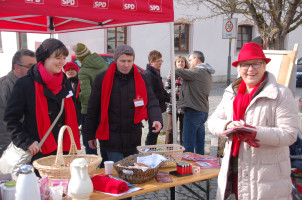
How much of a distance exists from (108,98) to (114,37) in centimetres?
1175

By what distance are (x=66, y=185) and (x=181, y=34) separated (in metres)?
14.7

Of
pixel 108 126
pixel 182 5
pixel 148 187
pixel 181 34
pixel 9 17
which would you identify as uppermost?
pixel 182 5

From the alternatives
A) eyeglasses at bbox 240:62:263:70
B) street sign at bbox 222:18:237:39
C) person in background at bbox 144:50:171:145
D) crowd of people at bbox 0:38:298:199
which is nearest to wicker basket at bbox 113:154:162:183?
crowd of people at bbox 0:38:298:199

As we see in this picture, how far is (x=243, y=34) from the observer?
18438 millimetres

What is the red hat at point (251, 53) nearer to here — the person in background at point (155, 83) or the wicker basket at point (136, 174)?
the wicker basket at point (136, 174)

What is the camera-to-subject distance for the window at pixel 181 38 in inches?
642

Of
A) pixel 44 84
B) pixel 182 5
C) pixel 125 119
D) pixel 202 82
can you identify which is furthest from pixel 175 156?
pixel 182 5

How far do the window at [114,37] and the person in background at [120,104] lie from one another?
11.3 metres

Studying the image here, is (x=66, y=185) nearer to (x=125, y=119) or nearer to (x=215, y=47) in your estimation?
(x=125, y=119)

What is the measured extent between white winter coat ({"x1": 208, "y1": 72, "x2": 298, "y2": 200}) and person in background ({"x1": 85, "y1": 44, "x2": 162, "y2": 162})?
99cm

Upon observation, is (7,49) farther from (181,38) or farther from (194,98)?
(194,98)

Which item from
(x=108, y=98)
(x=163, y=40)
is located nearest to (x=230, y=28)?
(x=163, y=40)

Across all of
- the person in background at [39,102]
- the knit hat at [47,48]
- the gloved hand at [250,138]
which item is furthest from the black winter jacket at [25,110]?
the gloved hand at [250,138]

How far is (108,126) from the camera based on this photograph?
3.08 meters
